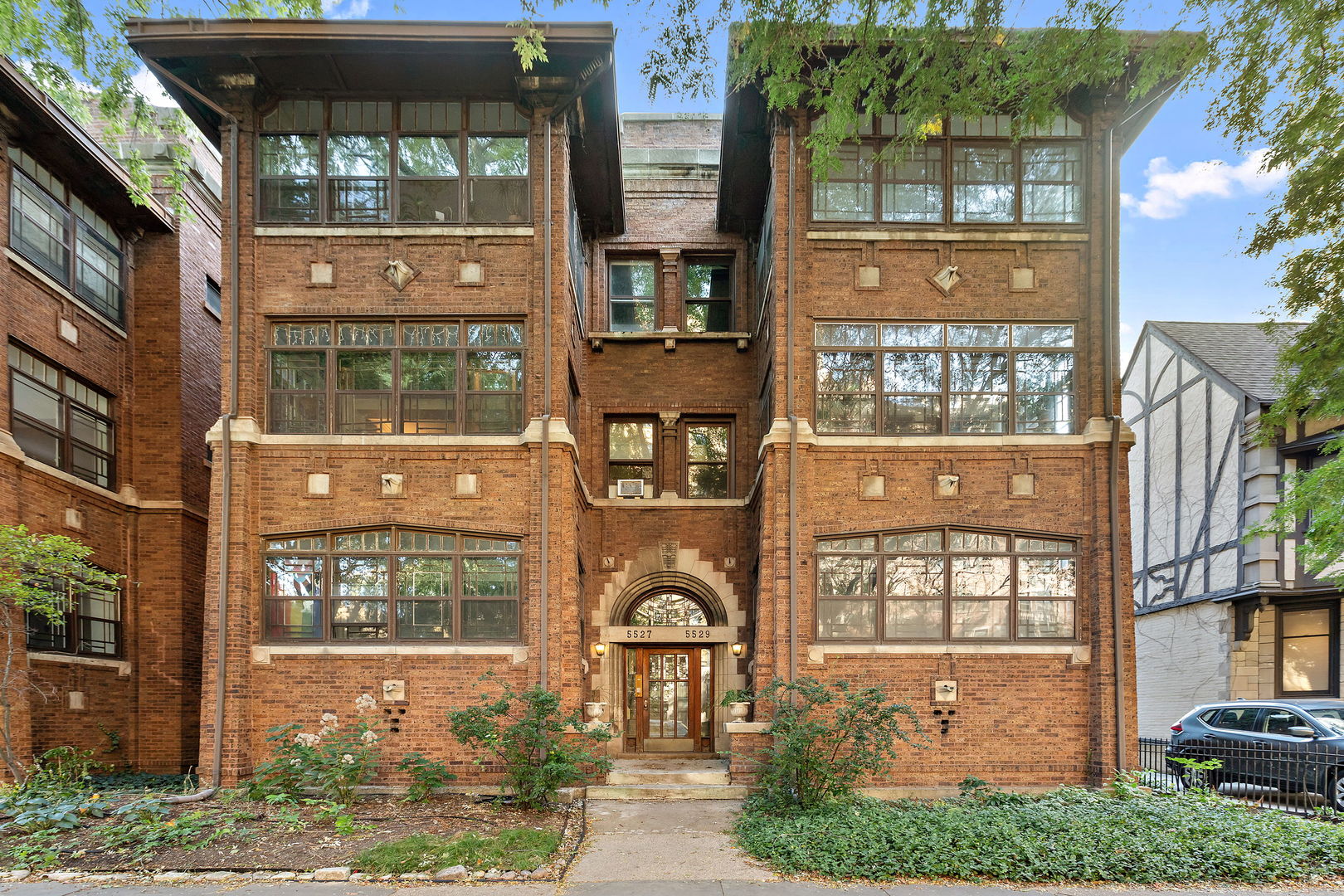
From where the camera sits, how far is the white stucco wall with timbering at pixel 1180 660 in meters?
17.9

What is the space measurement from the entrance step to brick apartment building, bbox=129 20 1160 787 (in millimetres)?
1022

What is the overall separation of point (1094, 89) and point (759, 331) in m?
6.53

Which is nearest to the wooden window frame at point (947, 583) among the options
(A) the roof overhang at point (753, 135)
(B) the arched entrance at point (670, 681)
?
(B) the arched entrance at point (670, 681)

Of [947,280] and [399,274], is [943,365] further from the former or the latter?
[399,274]

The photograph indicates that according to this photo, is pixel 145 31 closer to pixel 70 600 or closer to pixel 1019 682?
pixel 70 600

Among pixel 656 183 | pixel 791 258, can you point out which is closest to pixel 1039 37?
pixel 791 258

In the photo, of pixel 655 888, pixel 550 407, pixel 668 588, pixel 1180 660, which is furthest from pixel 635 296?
pixel 1180 660

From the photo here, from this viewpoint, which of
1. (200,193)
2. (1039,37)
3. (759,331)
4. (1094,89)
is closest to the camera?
(1039,37)

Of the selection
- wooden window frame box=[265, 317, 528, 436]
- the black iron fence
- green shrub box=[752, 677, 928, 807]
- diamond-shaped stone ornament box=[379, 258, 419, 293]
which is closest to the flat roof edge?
diamond-shaped stone ornament box=[379, 258, 419, 293]

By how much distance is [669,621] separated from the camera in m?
15.8

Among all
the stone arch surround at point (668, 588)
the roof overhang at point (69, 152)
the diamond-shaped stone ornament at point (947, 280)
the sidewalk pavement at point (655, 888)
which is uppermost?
the roof overhang at point (69, 152)

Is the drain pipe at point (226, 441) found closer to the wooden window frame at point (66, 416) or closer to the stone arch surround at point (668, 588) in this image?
the wooden window frame at point (66, 416)

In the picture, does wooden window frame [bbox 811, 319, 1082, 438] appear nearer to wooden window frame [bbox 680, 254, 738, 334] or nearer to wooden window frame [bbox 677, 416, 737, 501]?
wooden window frame [bbox 677, 416, 737, 501]

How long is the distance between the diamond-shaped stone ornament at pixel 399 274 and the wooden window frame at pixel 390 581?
3666 millimetres
